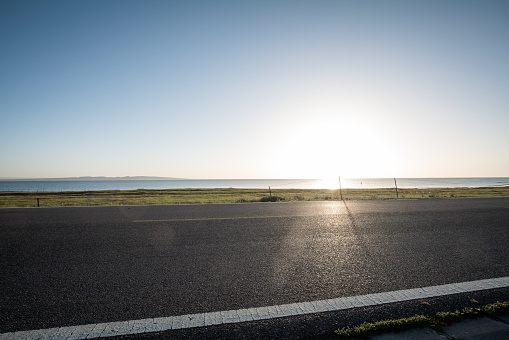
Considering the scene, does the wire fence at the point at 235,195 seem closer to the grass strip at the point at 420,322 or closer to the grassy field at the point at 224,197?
the grassy field at the point at 224,197

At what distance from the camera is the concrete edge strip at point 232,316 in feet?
7.45

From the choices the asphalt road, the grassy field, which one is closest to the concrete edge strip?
the asphalt road

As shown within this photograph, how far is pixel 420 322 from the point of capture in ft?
7.89

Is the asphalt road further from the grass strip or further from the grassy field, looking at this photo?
the grassy field

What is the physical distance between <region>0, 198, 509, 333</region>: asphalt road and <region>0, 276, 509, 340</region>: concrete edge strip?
112 millimetres

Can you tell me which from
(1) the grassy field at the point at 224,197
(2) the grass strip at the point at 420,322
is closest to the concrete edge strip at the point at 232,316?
(2) the grass strip at the point at 420,322

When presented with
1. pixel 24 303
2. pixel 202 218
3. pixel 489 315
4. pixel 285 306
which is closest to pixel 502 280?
pixel 489 315

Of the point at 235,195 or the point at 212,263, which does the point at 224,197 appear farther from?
the point at 212,263

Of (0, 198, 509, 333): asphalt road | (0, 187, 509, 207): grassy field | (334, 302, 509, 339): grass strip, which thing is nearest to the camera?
Answer: (334, 302, 509, 339): grass strip

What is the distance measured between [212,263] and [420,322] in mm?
2757

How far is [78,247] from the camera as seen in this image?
4.95m

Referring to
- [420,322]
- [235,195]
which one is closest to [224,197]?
[235,195]

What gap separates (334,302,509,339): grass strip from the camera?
227cm

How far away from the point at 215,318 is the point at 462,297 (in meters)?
2.75
